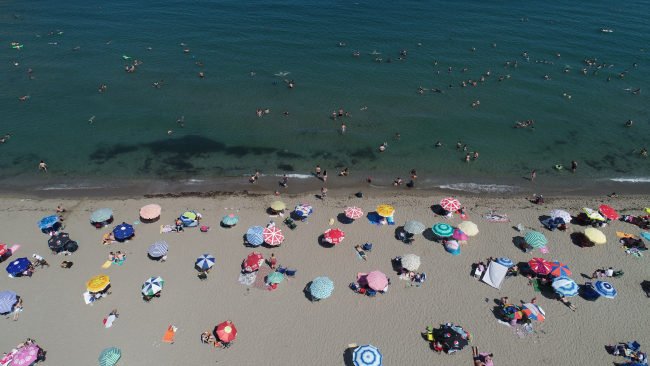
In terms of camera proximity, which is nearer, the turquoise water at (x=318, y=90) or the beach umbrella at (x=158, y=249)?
the beach umbrella at (x=158, y=249)

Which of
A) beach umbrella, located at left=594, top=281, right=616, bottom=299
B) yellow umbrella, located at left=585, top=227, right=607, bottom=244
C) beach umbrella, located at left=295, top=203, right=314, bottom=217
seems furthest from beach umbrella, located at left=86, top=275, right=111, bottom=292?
yellow umbrella, located at left=585, top=227, right=607, bottom=244

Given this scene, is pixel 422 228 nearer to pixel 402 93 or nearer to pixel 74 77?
pixel 402 93

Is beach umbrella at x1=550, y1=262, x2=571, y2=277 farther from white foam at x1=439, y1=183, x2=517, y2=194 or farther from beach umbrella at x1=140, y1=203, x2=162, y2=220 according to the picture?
beach umbrella at x1=140, y1=203, x2=162, y2=220

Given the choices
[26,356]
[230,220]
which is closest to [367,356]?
[230,220]

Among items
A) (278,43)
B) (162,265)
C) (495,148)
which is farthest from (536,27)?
(162,265)

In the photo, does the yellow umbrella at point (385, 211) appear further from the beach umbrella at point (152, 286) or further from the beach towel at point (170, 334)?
the beach umbrella at point (152, 286)

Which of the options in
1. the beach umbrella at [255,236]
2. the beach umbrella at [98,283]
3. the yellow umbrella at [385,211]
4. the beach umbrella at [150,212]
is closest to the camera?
the beach umbrella at [98,283]

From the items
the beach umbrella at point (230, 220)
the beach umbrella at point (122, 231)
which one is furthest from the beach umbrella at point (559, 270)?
the beach umbrella at point (122, 231)

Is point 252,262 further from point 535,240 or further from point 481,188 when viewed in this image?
point 481,188
